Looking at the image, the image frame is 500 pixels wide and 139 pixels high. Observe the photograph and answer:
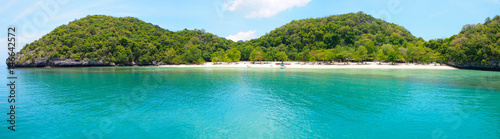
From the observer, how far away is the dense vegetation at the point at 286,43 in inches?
3231

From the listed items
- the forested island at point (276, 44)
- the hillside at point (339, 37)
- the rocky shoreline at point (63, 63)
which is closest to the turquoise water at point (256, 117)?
the forested island at point (276, 44)

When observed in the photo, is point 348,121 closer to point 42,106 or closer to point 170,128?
point 170,128

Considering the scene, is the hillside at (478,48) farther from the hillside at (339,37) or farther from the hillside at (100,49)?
the hillside at (100,49)

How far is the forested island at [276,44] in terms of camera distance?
80.3 meters

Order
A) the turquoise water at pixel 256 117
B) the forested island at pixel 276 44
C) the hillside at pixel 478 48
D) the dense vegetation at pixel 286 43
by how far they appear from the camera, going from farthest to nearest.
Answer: the dense vegetation at pixel 286 43, the forested island at pixel 276 44, the hillside at pixel 478 48, the turquoise water at pixel 256 117

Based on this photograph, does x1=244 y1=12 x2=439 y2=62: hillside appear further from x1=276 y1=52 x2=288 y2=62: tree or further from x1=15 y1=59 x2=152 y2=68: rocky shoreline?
x1=15 y1=59 x2=152 y2=68: rocky shoreline

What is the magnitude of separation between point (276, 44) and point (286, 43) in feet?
26.7

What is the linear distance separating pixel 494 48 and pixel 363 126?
277 ft

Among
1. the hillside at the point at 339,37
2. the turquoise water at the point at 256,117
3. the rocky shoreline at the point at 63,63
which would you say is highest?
the hillside at the point at 339,37

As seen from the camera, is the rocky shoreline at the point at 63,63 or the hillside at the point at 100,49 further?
the hillside at the point at 100,49

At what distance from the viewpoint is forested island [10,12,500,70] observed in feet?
263

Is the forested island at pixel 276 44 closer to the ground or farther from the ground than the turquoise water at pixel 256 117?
farther from the ground

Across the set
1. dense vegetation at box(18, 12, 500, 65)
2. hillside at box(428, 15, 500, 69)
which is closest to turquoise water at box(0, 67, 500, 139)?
hillside at box(428, 15, 500, 69)

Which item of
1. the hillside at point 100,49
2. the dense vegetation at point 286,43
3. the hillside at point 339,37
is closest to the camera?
the dense vegetation at point 286,43
